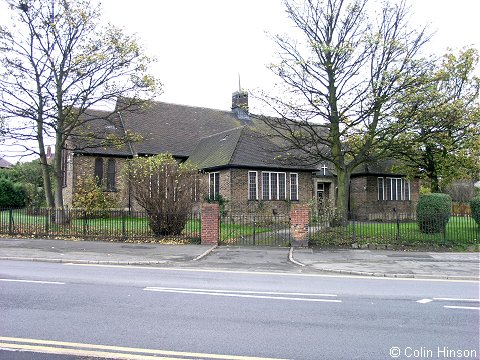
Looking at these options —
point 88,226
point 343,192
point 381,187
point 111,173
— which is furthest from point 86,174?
point 381,187

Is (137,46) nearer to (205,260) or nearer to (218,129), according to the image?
(205,260)

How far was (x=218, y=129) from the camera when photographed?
3866cm

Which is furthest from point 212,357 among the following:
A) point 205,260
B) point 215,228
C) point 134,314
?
point 215,228

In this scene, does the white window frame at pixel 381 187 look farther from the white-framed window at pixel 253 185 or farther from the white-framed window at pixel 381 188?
the white-framed window at pixel 253 185

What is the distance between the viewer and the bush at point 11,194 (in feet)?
123

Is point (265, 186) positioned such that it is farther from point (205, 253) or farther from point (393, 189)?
point (393, 189)

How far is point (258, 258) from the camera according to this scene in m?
14.7

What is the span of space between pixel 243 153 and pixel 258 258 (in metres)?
13.6

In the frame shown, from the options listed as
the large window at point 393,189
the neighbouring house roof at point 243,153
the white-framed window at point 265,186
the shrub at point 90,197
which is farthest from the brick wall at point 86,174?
the large window at point 393,189

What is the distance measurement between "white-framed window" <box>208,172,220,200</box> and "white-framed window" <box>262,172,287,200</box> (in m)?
3.09

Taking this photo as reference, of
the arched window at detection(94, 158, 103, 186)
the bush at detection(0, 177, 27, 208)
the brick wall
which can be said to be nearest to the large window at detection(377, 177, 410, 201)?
the brick wall

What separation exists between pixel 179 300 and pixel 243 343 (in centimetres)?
277

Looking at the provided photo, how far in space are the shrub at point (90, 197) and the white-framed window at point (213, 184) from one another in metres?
7.29

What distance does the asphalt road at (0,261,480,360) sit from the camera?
5.12m
